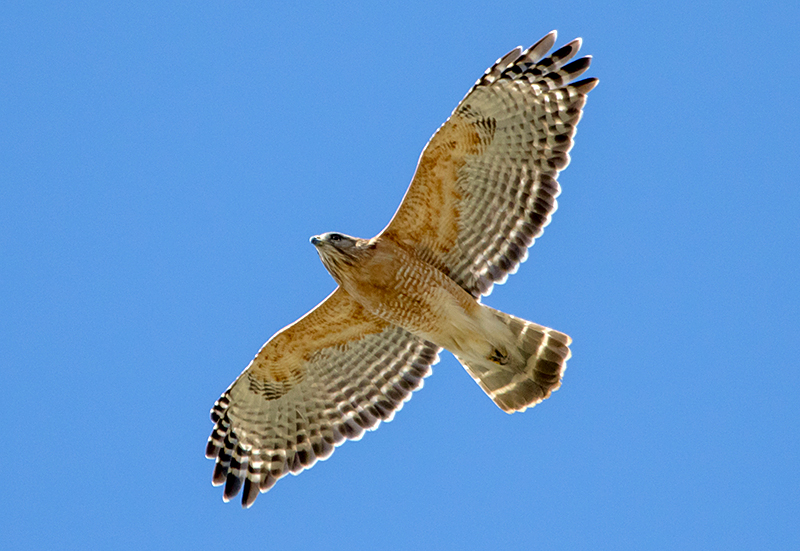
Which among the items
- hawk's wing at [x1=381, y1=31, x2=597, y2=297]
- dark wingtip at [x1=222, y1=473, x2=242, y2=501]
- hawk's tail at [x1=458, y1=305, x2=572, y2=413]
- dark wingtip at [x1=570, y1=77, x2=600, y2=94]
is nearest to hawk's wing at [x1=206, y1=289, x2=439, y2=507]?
dark wingtip at [x1=222, y1=473, x2=242, y2=501]

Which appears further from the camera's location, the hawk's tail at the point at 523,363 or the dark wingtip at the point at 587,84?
the hawk's tail at the point at 523,363

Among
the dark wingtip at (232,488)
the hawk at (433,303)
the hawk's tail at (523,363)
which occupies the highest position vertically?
the hawk at (433,303)

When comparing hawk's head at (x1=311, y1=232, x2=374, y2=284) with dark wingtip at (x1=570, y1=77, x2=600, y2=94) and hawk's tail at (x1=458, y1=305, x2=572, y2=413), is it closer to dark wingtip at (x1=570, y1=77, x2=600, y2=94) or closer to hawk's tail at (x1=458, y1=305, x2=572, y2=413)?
hawk's tail at (x1=458, y1=305, x2=572, y2=413)

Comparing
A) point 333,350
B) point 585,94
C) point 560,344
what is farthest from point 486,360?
point 585,94

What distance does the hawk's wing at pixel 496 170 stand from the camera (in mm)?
10258

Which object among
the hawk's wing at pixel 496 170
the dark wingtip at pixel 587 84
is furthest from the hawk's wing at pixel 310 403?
the dark wingtip at pixel 587 84

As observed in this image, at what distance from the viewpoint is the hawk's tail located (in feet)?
35.8

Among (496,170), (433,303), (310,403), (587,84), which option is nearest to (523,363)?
(433,303)

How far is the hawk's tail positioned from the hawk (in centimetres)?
1

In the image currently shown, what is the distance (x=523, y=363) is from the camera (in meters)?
11.0

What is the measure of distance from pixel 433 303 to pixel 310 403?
2.03 meters

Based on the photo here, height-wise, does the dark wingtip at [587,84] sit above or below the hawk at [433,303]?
above

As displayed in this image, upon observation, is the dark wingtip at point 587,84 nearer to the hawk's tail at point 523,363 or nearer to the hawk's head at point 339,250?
the hawk's tail at point 523,363

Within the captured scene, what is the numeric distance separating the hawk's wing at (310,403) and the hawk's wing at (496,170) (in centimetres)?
117
